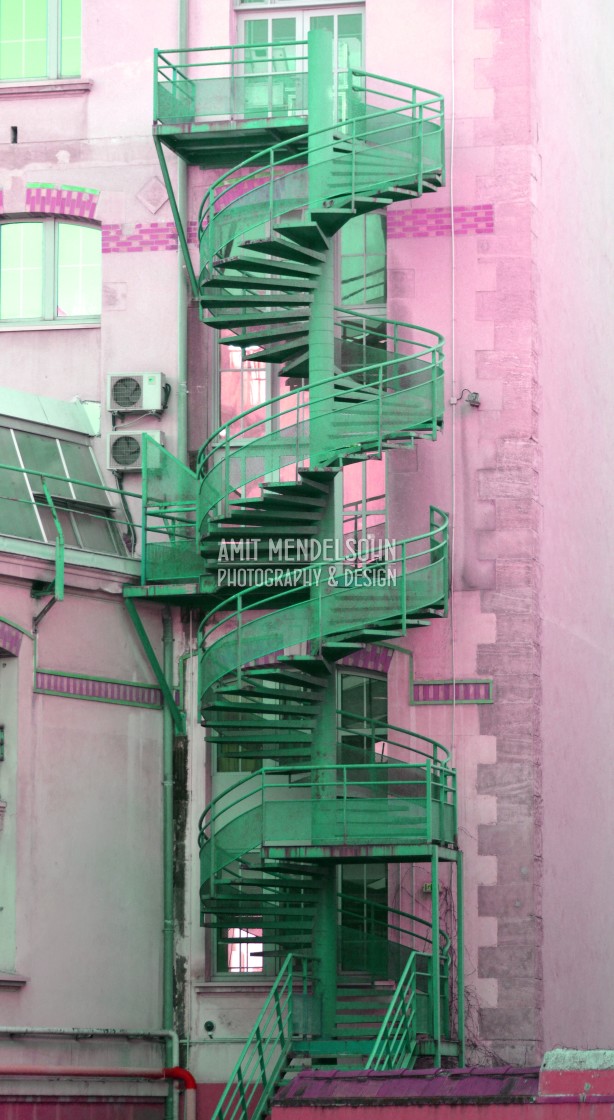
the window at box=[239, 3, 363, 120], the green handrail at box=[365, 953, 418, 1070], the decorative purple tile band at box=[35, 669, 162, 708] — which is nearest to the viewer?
the green handrail at box=[365, 953, 418, 1070]

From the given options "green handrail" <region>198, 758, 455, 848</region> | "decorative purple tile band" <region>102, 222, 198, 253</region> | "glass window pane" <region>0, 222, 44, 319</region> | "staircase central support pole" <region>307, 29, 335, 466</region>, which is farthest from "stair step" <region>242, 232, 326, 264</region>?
"green handrail" <region>198, 758, 455, 848</region>

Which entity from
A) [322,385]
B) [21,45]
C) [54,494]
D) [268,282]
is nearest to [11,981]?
[54,494]

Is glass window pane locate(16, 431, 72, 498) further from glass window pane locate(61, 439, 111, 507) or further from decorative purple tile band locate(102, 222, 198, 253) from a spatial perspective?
decorative purple tile band locate(102, 222, 198, 253)

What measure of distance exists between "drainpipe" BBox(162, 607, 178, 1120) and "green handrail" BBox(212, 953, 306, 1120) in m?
0.72

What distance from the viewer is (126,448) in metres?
19.1

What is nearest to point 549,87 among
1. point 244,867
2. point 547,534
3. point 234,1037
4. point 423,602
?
point 547,534

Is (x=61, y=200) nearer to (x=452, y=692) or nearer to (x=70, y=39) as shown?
(x=70, y=39)

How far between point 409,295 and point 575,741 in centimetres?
441

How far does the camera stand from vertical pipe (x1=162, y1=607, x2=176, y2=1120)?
706 inches

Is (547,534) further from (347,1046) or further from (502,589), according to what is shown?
(347,1046)

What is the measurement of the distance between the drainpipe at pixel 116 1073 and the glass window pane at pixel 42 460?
4.97 metres

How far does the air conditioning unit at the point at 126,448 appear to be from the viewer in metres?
19.1

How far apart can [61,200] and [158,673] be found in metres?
4.74

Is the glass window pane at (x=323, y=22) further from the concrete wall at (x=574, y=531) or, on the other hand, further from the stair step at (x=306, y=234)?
the stair step at (x=306, y=234)
